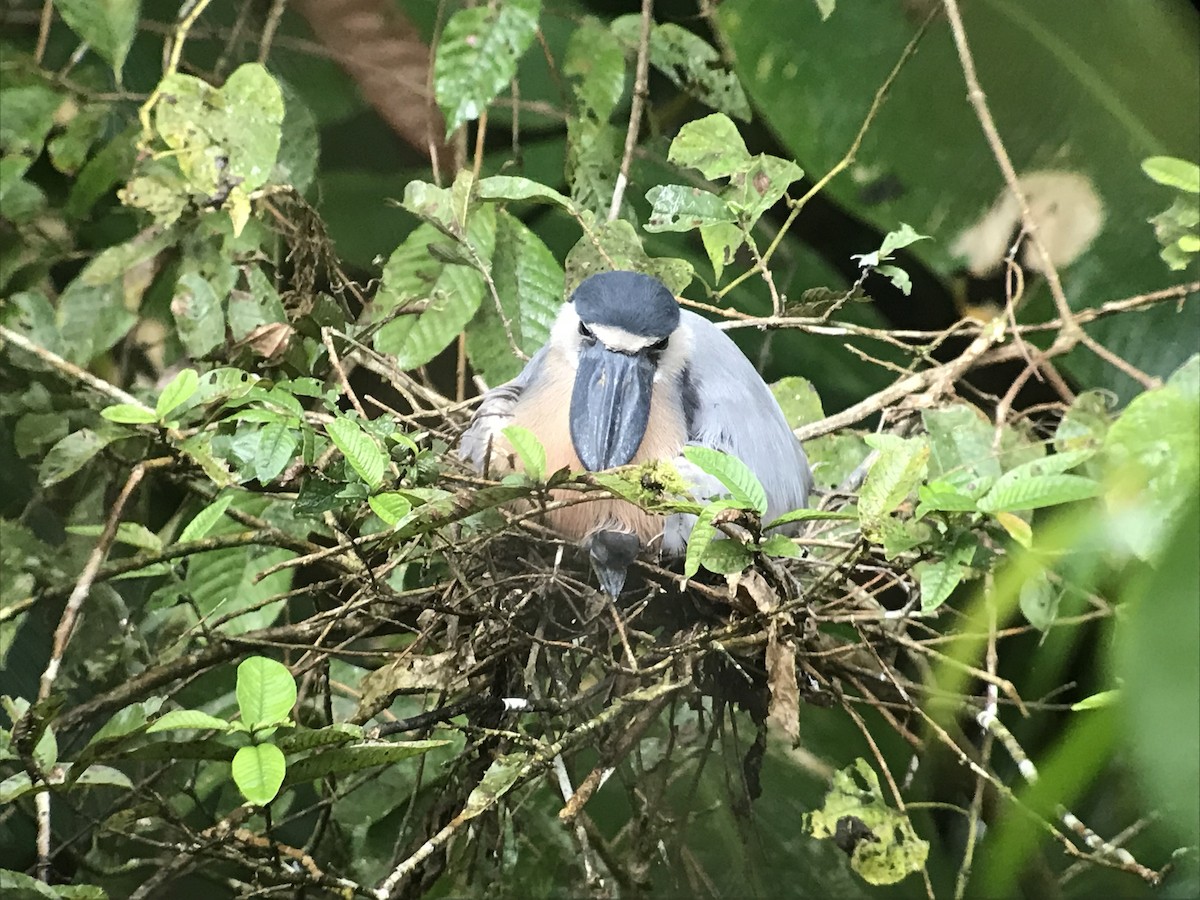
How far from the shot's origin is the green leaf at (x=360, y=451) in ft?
1.91

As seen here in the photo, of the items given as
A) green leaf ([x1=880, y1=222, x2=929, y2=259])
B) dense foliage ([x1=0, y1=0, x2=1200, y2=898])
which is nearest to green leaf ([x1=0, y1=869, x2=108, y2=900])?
dense foliage ([x1=0, y1=0, x2=1200, y2=898])

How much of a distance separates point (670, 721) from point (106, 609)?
57 centimetres

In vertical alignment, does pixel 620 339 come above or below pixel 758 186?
below

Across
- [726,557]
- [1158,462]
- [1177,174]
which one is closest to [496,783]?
[726,557]

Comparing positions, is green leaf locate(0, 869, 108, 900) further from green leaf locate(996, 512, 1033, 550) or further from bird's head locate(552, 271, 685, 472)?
green leaf locate(996, 512, 1033, 550)

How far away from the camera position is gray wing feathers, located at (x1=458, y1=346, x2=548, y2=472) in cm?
82

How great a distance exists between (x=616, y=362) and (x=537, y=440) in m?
0.23

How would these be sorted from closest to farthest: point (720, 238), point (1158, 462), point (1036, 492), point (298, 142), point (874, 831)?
point (1158, 462) → point (1036, 492) → point (874, 831) → point (720, 238) → point (298, 142)

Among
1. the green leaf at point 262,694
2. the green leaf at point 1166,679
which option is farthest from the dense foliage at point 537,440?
the green leaf at point 1166,679

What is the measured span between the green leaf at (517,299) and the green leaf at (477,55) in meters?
0.12

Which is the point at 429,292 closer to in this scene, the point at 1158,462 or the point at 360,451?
the point at 360,451

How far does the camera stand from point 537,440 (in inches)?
22.9

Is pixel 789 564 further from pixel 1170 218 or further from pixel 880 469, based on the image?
pixel 1170 218

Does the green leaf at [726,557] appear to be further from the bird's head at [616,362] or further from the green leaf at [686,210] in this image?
the green leaf at [686,210]
